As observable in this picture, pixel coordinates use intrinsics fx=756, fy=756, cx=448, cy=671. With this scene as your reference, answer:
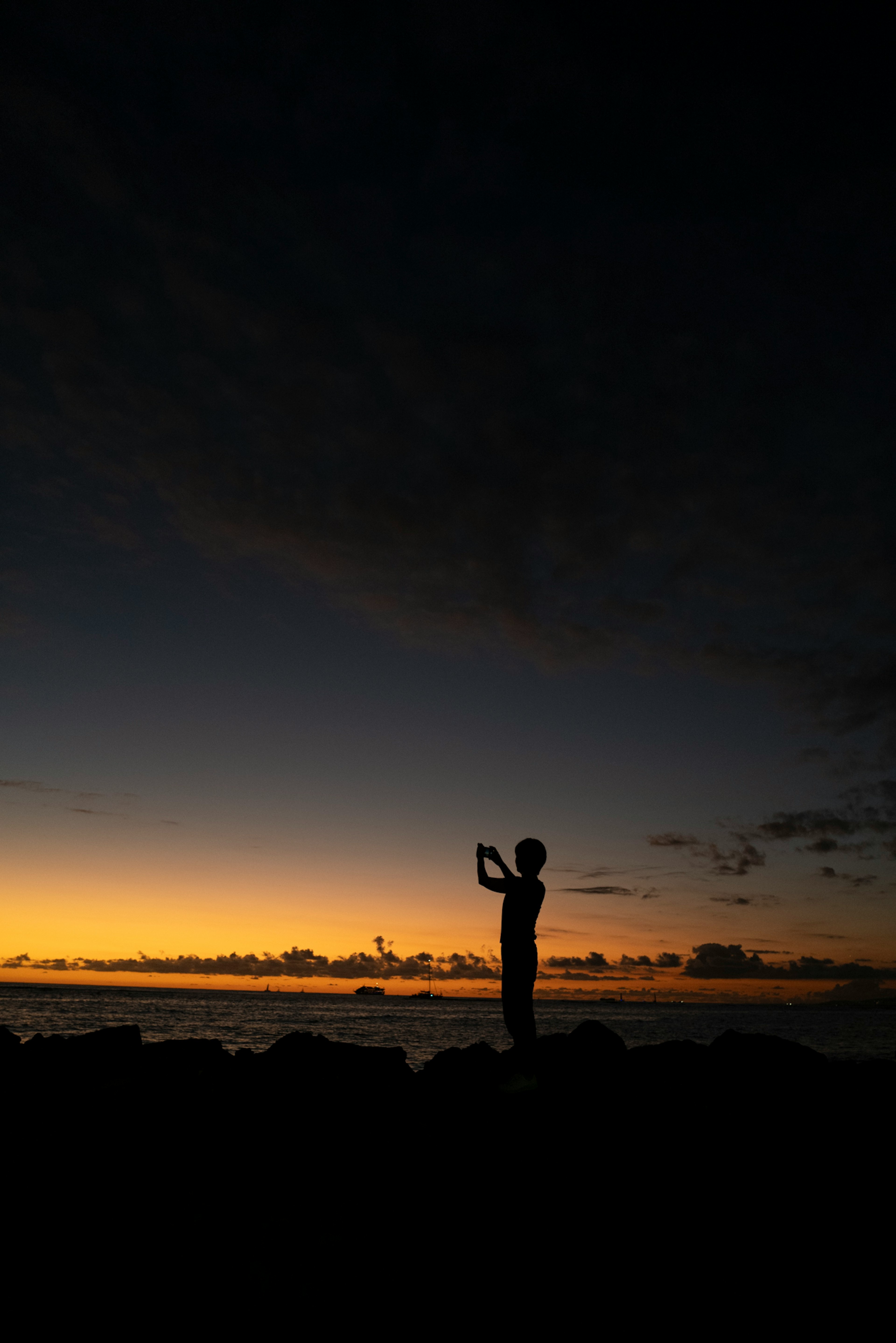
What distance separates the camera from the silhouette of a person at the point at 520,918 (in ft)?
21.9

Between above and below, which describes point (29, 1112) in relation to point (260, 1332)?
above

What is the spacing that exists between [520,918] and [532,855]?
0.57 metres

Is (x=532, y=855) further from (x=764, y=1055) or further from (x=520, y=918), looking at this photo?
(x=764, y=1055)

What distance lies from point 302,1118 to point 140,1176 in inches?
68.8

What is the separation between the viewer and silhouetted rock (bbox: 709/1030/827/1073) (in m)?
9.10

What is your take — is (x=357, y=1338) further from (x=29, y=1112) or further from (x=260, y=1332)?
Result: (x=29, y=1112)

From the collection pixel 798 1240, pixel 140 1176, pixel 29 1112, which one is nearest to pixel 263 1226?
pixel 140 1176

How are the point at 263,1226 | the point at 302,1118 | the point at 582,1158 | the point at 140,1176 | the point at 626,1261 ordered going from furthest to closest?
the point at 302,1118
the point at 140,1176
the point at 582,1158
the point at 263,1226
the point at 626,1261

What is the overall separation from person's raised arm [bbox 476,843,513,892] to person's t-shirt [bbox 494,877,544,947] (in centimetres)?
4

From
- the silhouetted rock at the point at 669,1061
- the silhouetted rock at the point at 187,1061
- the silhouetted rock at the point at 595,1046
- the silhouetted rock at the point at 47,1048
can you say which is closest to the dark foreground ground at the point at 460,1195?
the silhouetted rock at the point at 669,1061

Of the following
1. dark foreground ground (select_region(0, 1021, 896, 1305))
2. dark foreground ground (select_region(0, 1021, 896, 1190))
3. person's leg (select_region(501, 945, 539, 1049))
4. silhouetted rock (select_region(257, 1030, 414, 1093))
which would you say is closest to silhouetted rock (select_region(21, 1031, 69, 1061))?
dark foreground ground (select_region(0, 1021, 896, 1190))

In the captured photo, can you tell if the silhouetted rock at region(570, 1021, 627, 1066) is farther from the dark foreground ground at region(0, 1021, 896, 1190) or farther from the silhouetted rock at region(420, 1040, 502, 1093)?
the silhouetted rock at region(420, 1040, 502, 1093)

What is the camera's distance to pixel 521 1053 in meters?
6.73

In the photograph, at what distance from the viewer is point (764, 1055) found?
932 cm
